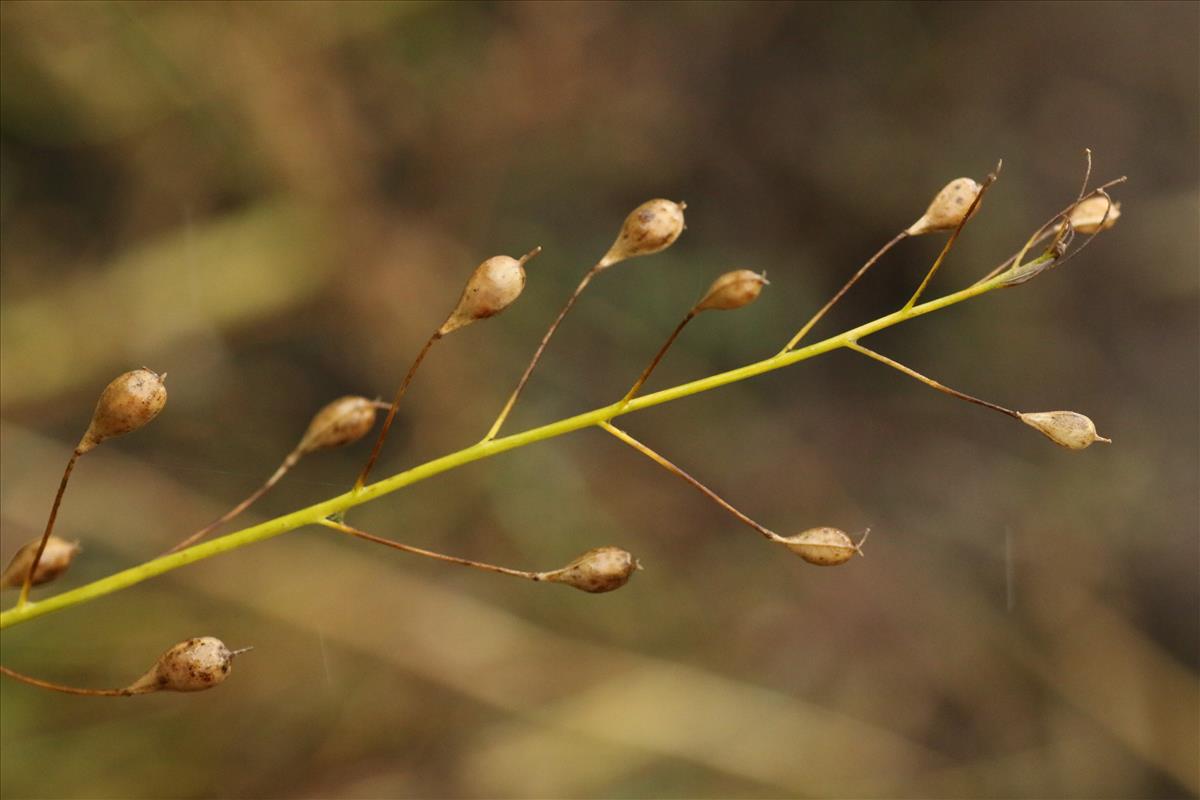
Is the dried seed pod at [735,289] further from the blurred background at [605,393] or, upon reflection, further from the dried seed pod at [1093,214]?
the blurred background at [605,393]

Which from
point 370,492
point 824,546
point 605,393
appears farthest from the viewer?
point 605,393

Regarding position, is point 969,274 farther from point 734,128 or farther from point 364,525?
point 364,525

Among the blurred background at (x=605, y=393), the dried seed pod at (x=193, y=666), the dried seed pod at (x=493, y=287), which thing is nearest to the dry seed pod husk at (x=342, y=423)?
the dried seed pod at (x=493, y=287)

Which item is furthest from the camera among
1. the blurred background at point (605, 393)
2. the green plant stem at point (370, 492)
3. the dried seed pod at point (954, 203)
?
the blurred background at point (605, 393)

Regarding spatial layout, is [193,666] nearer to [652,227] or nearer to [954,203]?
[652,227]

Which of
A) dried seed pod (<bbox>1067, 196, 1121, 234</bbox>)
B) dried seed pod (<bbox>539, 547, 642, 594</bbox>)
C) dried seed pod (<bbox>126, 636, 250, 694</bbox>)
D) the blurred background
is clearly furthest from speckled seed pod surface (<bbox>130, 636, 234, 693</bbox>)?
the blurred background

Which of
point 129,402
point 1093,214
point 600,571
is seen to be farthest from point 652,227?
point 129,402
